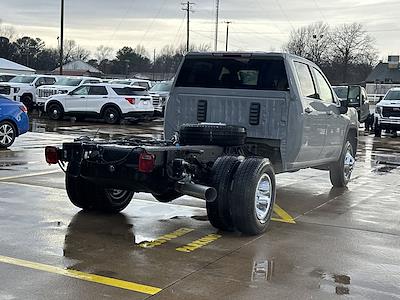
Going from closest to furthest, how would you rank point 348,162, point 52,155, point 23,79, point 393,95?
point 52,155 < point 348,162 < point 393,95 < point 23,79

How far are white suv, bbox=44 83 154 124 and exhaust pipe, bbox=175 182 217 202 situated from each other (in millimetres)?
18399

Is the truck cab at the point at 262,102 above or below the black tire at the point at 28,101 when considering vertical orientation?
above

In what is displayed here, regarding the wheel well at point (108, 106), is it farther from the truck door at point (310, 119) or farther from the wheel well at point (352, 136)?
the truck door at point (310, 119)

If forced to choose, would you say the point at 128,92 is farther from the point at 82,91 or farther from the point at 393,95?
the point at 393,95

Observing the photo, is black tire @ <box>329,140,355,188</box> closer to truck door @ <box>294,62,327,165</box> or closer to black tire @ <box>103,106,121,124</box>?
truck door @ <box>294,62,327,165</box>

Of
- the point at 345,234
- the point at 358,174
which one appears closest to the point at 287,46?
the point at 358,174

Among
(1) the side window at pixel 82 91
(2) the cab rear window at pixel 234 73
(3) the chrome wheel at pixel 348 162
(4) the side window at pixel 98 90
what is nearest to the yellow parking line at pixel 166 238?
(2) the cab rear window at pixel 234 73

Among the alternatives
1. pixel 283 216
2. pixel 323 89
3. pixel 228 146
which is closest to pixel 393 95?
pixel 323 89

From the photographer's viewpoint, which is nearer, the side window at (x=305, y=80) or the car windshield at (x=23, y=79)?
the side window at (x=305, y=80)

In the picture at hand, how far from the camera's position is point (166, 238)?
6547mm

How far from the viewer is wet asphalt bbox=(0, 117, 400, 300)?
4938mm

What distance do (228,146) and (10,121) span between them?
26.5ft

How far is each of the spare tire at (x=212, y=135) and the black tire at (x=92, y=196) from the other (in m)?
1.21

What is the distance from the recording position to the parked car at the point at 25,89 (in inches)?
1146
